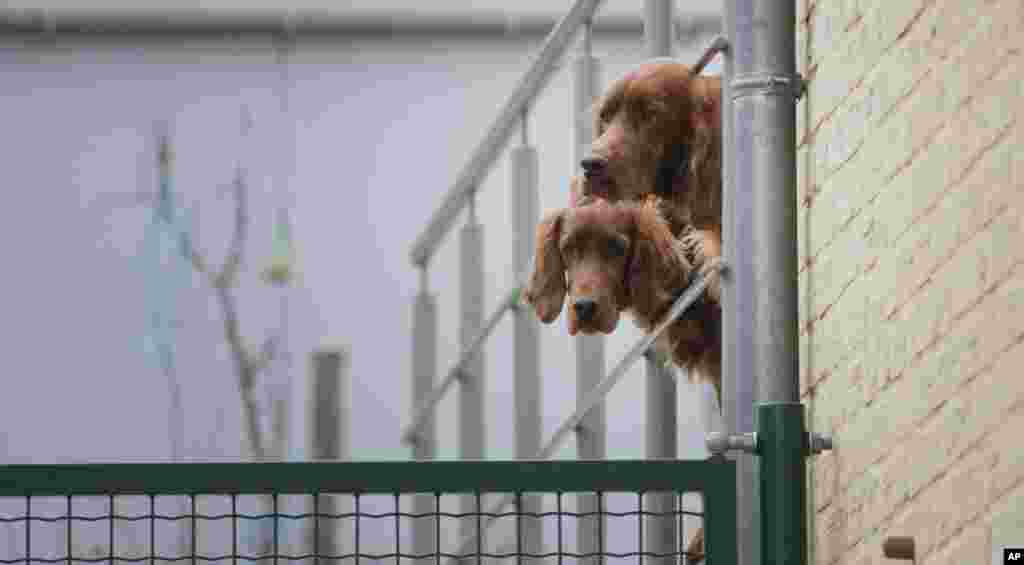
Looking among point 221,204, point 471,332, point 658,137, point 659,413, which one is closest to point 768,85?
point 658,137

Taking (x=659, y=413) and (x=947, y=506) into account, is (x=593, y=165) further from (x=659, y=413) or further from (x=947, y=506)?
(x=947, y=506)

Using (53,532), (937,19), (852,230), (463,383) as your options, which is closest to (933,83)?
(937,19)

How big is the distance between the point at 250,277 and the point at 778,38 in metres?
4.52

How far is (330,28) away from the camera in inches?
247

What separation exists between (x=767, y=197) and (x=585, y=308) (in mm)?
477

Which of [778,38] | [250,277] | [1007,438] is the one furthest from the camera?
[250,277]

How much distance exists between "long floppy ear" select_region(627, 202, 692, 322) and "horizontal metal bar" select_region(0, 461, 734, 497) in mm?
441

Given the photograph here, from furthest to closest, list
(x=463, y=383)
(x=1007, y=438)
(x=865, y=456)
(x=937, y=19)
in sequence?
1. (x=463, y=383)
2. (x=865, y=456)
3. (x=937, y=19)
4. (x=1007, y=438)

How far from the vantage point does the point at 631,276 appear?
2.22 m

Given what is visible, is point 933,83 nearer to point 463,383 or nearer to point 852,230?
point 852,230

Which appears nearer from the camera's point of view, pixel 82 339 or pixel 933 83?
pixel 933 83

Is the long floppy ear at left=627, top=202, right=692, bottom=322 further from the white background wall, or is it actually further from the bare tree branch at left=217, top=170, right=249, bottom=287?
the bare tree branch at left=217, top=170, right=249, bottom=287

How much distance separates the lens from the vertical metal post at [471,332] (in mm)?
3539

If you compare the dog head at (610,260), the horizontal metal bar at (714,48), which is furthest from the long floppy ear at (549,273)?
the horizontal metal bar at (714,48)
